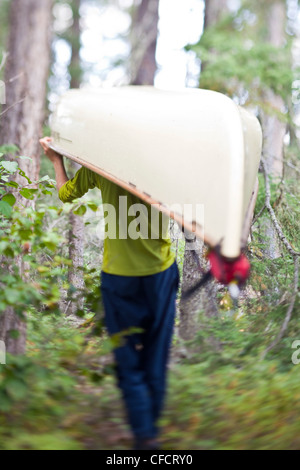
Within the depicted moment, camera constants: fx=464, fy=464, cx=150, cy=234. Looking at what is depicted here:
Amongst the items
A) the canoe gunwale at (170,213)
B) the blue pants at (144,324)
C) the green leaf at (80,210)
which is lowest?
the blue pants at (144,324)

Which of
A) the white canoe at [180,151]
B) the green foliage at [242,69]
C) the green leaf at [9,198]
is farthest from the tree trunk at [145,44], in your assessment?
the green leaf at [9,198]

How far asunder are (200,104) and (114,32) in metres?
15.2

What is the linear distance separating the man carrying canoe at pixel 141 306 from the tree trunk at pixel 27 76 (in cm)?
264

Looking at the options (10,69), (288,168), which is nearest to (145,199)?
(10,69)

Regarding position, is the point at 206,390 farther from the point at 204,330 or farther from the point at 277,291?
the point at 277,291

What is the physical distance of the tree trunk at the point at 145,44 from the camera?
7660 mm

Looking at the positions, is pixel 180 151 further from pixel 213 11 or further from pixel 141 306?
pixel 213 11

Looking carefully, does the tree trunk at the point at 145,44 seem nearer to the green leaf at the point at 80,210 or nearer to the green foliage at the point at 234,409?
the green leaf at the point at 80,210

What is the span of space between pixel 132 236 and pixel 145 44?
635 cm

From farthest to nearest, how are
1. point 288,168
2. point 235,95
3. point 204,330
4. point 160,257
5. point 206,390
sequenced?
point 235,95 → point 288,168 → point 204,330 → point 206,390 → point 160,257

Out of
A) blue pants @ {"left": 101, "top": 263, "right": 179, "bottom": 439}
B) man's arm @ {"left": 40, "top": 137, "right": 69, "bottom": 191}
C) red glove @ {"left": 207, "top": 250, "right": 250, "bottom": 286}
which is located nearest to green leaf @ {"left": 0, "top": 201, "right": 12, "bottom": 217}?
man's arm @ {"left": 40, "top": 137, "right": 69, "bottom": 191}

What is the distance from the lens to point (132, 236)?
2.54m

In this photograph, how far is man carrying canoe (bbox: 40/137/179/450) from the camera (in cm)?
250

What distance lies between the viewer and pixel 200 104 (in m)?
2.93
